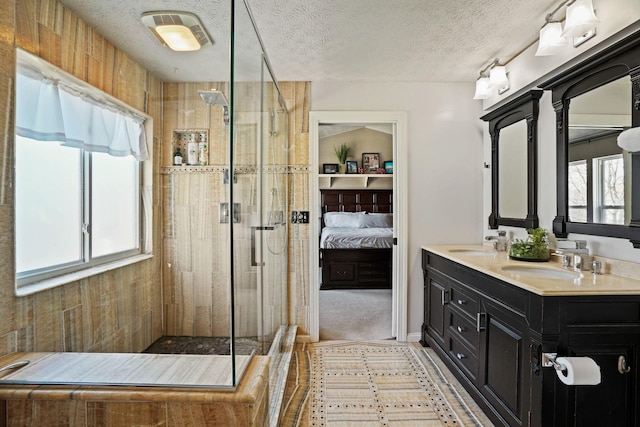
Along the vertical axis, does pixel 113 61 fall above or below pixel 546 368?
above

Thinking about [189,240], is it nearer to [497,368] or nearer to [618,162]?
[497,368]

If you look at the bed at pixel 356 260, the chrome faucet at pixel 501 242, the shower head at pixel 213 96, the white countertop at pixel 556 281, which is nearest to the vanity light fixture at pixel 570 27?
the white countertop at pixel 556 281

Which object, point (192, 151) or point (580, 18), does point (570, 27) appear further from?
point (192, 151)

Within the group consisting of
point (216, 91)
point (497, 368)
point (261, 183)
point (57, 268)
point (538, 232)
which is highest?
point (216, 91)

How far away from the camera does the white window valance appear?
5.04 feet

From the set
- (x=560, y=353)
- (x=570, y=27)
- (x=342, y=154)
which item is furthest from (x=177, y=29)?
(x=342, y=154)

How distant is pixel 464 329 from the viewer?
7.54 ft

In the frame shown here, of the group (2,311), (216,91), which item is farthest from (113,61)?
(2,311)

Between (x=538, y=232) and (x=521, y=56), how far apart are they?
1.30m

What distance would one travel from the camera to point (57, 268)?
1718mm

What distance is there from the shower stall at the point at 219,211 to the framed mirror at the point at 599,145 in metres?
1.84

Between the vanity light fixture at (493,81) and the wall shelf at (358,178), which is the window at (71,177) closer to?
the vanity light fixture at (493,81)

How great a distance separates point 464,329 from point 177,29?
254 cm

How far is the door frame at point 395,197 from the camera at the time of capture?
3139 mm
